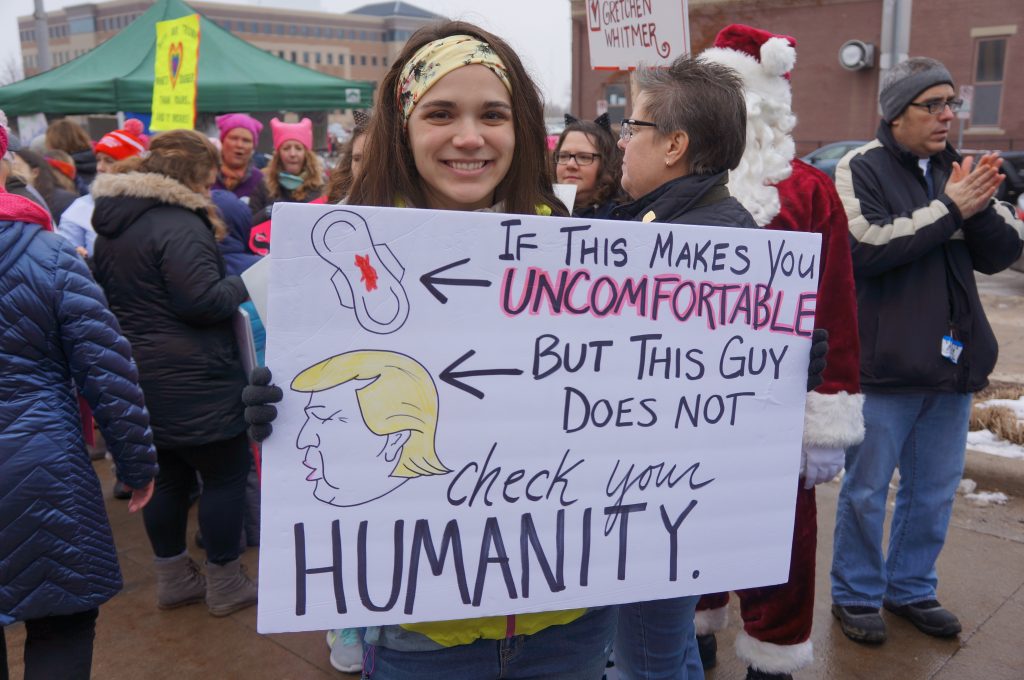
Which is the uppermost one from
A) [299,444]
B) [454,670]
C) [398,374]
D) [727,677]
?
[398,374]

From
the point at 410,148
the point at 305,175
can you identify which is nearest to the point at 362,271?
the point at 410,148

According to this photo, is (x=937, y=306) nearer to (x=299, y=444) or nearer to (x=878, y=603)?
(x=878, y=603)

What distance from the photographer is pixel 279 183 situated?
17.3 feet

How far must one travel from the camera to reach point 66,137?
6824 mm

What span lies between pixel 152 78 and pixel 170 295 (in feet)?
23.2

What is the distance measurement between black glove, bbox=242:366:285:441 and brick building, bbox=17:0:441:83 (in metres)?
91.8

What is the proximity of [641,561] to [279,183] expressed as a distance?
4.27 meters

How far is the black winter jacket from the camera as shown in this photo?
2979 mm

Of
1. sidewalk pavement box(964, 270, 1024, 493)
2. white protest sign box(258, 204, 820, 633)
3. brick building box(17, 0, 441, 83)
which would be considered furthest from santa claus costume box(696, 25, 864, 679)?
brick building box(17, 0, 441, 83)

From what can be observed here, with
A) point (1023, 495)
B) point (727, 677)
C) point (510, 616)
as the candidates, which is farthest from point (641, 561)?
point (1023, 495)

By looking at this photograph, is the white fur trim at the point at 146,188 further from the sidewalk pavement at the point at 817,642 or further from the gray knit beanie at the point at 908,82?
the gray knit beanie at the point at 908,82

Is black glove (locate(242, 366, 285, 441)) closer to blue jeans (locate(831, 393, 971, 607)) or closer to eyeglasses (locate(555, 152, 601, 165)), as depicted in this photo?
blue jeans (locate(831, 393, 971, 607))

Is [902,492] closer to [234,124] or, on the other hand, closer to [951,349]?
[951,349]

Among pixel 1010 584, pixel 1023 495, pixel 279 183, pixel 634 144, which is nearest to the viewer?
pixel 634 144
